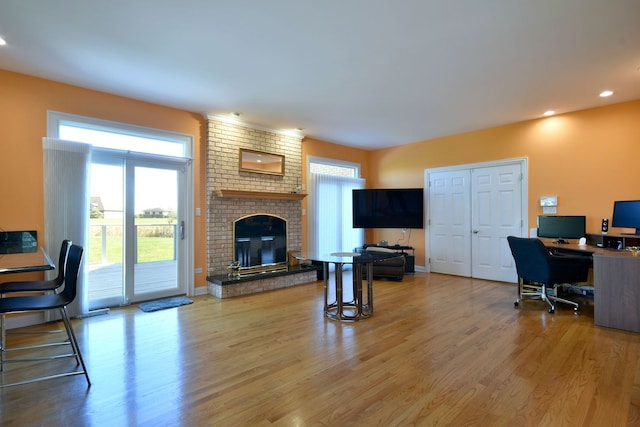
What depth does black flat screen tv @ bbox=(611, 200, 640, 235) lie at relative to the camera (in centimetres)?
379

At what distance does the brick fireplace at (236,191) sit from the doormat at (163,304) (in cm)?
47

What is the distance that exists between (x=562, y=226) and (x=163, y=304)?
5.63 metres

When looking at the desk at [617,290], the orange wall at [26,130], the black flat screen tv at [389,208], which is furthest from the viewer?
the black flat screen tv at [389,208]

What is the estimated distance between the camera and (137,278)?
13.8 ft

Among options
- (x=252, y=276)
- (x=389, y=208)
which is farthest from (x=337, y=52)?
(x=389, y=208)

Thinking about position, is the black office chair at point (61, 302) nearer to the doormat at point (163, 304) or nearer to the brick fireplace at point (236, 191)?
the doormat at point (163, 304)

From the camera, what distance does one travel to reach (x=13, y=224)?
10.8 feet

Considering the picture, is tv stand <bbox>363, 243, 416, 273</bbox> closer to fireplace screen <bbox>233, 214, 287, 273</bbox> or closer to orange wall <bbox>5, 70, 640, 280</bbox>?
orange wall <bbox>5, 70, 640, 280</bbox>

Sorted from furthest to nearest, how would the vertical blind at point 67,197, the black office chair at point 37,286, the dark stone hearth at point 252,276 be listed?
the dark stone hearth at point 252,276 → the vertical blind at point 67,197 → the black office chair at point 37,286

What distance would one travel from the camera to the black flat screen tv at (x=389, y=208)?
6.29 m

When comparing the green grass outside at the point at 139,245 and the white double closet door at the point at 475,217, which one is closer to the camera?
the green grass outside at the point at 139,245

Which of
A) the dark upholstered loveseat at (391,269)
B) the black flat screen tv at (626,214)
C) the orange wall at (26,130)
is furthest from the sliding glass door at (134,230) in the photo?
the black flat screen tv at (626,214)

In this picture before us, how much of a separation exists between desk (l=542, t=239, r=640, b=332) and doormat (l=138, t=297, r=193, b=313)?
483 cm

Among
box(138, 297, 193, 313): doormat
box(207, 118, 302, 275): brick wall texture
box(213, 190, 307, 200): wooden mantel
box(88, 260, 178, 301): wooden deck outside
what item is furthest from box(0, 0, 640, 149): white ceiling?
box(138, 297, 193, 313): doormat
